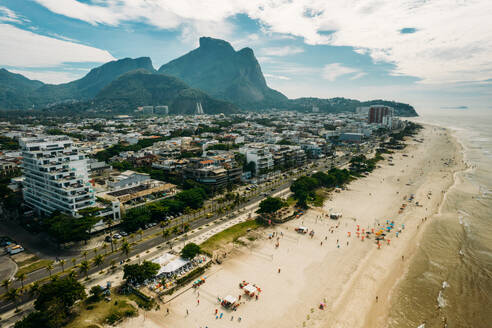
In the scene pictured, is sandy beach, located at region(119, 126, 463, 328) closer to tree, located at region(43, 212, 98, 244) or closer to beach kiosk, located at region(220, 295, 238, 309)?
beach kiosk, located at region(220, 295, 238, 309)

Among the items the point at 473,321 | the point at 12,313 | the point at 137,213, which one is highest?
the point at 137,213

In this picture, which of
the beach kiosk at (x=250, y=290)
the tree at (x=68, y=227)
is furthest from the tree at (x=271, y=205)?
the tree at (x=68, y=227)

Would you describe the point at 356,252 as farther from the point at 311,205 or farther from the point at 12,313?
the point at 12,313

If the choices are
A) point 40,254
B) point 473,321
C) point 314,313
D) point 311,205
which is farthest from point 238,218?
point 473,321

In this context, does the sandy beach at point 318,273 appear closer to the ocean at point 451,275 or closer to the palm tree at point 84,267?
the ocean at point 451,275

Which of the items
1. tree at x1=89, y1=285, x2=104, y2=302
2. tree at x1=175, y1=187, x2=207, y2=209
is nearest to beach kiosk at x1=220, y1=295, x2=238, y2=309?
tree at x1=89, y1=285, x2=104, y2=302

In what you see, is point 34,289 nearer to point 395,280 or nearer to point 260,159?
point 395,280
